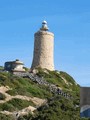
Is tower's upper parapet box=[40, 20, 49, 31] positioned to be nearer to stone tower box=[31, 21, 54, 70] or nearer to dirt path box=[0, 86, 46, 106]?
stone tower box=[31, 21, 54, 70]

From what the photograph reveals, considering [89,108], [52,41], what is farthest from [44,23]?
[89,108]

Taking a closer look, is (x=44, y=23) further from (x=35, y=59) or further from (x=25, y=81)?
(x=25, y=81)

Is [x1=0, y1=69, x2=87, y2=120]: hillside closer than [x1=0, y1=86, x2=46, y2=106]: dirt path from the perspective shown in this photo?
Yes

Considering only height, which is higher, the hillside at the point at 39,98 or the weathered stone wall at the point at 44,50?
the weathered stone wall at the point at 44,50

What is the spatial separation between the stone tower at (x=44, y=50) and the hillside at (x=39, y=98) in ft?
7.70

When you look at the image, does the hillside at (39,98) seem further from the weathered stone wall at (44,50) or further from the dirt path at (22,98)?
the weathered stone wall at (44,50)

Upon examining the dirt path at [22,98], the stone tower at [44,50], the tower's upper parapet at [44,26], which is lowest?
the dirt path at [22,98]

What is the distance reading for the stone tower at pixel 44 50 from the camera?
58062 mm

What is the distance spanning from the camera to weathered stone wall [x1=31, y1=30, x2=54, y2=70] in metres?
58.1

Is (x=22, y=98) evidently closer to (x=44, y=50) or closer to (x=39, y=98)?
(x=39, y=98)

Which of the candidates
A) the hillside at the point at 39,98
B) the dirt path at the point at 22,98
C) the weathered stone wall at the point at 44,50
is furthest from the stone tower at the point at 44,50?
the dirt path at the point at 22,98

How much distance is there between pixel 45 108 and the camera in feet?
96.6

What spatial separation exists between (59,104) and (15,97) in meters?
7.02

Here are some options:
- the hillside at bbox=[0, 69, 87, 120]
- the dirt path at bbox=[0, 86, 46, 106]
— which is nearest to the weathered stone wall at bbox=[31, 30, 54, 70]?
the hillside at bbox=[0, 69, 87, 120]
